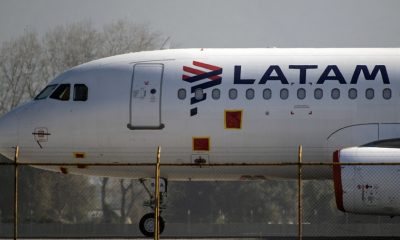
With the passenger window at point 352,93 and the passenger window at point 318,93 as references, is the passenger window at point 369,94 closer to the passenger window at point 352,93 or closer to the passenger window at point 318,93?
the passenger window at point 352,93

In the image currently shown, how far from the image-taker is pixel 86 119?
106 feet

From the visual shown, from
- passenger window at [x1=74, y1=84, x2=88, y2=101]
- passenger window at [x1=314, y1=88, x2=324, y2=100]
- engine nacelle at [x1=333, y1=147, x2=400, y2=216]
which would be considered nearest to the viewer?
engine nacelle at [x1=333, y1=147, x2=400, y2=216]

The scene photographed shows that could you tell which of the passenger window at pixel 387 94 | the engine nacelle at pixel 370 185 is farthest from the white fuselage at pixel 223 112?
the engine nacelle at pixel 370 185

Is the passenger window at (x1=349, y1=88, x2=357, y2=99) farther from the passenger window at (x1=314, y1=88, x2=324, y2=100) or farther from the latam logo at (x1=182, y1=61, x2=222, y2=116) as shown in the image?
the latam logo at (x1=182, y1=61, x2=222, y2=116)

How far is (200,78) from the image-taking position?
3228cm

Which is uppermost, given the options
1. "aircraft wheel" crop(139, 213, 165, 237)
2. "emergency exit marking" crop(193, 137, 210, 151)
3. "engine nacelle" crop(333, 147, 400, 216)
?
"emergency exit marking" crop(193, 137, 210, 151)

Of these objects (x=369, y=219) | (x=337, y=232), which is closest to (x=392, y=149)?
(x=337, y=232)

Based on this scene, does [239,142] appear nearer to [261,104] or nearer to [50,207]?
[261,104]

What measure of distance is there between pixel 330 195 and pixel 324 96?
35.3 m

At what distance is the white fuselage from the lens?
31.7 m

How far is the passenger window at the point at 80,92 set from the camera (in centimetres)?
3281

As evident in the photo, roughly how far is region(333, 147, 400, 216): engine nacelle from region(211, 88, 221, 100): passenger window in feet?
13.1

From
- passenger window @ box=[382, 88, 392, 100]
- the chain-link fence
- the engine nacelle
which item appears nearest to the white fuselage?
passenger window @ box=[382, 88, 392, 100]

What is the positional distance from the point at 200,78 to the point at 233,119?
4.90ft
